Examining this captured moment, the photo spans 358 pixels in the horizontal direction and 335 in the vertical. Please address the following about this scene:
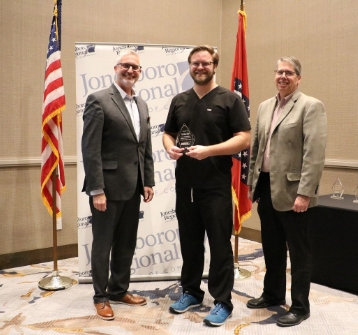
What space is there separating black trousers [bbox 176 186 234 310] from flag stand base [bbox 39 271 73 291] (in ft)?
3.60

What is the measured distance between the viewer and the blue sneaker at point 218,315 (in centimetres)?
251

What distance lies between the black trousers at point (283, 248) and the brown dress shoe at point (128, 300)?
85 cm

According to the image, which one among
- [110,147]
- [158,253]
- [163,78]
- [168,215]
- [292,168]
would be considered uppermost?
[163,78]

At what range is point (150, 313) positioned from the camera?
2717mm

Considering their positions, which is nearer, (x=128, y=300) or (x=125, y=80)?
(x=125, y=80)

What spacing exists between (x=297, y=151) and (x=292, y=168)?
105mm

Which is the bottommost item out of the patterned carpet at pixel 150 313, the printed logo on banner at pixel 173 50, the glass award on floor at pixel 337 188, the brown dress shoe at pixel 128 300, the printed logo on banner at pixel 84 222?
the patterned carpet at pixel 150 313

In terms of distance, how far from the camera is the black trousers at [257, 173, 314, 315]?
251 cm

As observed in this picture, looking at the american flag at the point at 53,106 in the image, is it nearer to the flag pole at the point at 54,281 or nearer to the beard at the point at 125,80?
the flag pole at the point at 54,281

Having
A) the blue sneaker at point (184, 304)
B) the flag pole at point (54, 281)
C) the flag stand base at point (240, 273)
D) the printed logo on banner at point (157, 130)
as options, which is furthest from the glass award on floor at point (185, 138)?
the flag stand base at point (240, 273)

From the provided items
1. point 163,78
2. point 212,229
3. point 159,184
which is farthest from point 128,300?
point 163,78

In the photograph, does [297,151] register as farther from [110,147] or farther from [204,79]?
[110,147]

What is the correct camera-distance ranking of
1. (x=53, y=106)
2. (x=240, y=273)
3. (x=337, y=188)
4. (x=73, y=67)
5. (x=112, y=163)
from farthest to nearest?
1. (x=73, y=67)
2. (x=337, y=188)
3. (x=240, y=273)
4. (x=53, y=106)
5. (x=112, y=163)

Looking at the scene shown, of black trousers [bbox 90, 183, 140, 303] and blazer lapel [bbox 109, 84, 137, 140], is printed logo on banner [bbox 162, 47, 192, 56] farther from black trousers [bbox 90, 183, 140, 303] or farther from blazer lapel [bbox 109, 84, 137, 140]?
black trousers [bbox 90, 183, 140, 303]
